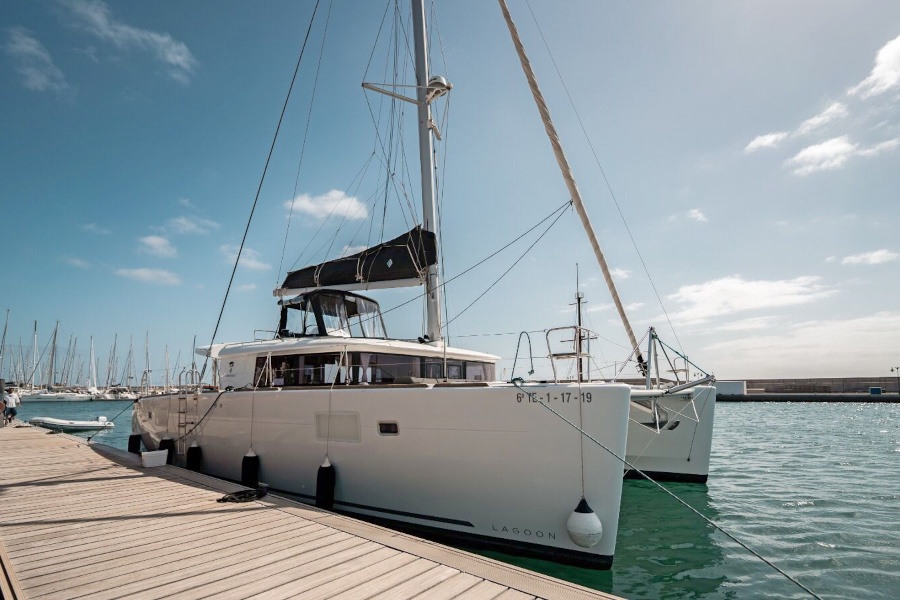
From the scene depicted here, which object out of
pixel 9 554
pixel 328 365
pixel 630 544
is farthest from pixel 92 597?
pixel 630 544

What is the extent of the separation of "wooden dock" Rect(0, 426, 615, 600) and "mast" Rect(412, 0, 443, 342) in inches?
181

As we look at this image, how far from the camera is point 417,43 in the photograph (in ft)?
33.9

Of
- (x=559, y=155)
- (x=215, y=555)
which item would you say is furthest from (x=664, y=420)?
(x=215, y=555)

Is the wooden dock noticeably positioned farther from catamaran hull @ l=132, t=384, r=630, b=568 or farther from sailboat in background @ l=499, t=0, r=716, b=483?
sailboat in background @ l=499, t=0, r=716, b=483

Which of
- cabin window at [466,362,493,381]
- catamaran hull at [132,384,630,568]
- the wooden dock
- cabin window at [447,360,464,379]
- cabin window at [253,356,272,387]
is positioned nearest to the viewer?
the wooden dock

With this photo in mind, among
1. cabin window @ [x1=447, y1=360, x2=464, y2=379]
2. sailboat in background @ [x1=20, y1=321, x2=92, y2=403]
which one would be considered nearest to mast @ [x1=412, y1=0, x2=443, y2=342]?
cabin window @ [x1=447, y1=360, x2=464, y2=379]

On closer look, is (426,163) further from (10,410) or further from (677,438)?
(10,410)

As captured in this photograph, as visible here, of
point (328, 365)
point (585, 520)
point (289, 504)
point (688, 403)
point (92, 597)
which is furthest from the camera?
point (688, 403)

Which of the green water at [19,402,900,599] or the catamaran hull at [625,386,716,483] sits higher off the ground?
the catamaran hull at [625,386,716,483]

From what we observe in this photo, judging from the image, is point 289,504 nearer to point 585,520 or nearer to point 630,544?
point 585,520

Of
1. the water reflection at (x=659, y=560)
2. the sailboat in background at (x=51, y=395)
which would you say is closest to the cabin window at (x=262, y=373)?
the water reflection at (x=659, y=560)

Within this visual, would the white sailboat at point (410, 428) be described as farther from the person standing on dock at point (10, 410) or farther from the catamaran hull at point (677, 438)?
the person standing on dock at point (10, 410)

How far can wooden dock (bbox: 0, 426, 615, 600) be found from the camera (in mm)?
3271

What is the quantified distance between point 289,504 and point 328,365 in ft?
7.98
